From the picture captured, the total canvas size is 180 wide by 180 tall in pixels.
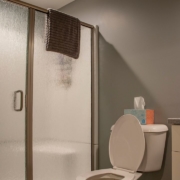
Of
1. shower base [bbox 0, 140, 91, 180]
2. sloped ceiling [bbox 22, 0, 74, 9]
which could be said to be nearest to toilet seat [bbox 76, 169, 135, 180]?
shower base [bbox 0, 140, 91, 180]

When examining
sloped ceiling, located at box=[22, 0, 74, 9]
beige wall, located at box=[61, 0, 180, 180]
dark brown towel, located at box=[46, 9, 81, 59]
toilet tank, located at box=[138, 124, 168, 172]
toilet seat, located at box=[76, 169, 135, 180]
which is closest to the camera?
toilet seat, located at box=[76, 169, 135, 180]

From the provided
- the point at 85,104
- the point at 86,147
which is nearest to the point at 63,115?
the point at 85,104

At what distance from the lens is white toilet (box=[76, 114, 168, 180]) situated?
1.82 meters

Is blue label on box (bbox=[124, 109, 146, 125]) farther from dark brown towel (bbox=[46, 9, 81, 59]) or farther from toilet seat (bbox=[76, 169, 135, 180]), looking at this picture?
dark brown towel (bbox=[46, 9, 81, 59])

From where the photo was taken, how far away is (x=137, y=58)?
2.18 metres

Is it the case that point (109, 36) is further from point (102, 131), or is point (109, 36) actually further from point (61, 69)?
point (102, 131)

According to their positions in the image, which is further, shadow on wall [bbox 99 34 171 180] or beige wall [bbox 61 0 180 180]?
shadow on wall [bbox 99 34 171 180]

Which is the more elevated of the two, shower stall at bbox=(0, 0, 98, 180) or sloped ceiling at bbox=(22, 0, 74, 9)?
sloped ceiling at bbox=(22, 0, 74, 9)

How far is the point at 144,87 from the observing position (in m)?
2.11

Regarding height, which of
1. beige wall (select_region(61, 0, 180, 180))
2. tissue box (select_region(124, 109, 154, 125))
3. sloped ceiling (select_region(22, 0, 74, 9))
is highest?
sloped ceiling (select_region(22, 0, 74, 9))

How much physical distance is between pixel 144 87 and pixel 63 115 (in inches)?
30.6

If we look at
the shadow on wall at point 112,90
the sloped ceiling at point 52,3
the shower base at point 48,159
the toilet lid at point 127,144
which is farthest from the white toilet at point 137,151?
the sloped ceiling at point 52,3

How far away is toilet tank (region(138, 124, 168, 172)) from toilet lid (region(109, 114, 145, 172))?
0.15 ft

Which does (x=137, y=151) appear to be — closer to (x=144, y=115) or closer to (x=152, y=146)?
(x=152, y=146)
